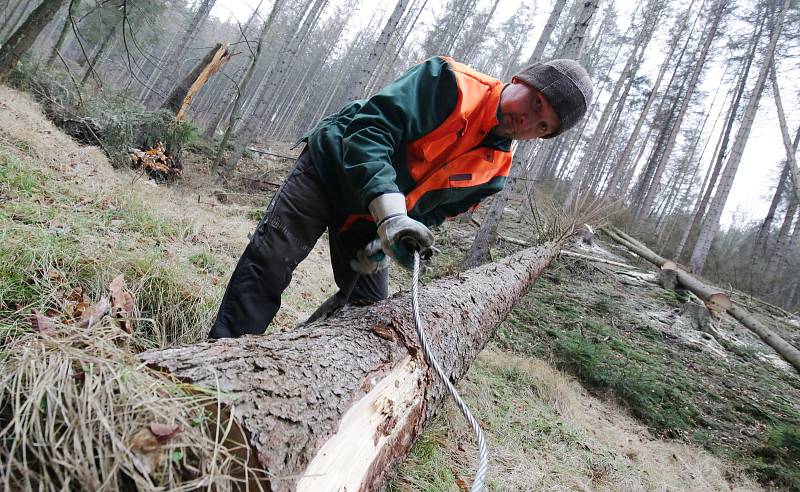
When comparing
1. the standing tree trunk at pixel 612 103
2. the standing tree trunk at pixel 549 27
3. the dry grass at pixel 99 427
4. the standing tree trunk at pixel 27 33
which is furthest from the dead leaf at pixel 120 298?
the standing tree trunk at pixel 612 103

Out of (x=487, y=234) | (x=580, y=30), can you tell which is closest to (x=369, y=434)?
(x=487, y=234)

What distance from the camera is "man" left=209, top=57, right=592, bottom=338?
169cm

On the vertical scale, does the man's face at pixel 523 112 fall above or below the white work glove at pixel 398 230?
above

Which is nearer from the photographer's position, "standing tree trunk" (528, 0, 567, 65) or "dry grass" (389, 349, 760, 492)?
"dry grass" (389, 349, 760, 492)

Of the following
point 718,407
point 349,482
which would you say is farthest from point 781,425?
point 349,482

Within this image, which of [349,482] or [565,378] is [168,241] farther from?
[565,378]

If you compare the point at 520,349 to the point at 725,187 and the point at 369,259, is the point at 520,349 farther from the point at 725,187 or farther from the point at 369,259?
the point at 725,187

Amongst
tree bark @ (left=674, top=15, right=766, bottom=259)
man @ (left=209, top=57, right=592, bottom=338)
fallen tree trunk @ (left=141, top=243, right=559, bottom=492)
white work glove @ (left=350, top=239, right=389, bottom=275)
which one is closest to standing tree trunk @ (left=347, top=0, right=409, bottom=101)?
man @ (left=209, top=57, right=592, bottom=338)

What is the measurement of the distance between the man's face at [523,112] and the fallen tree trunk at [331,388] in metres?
0.98

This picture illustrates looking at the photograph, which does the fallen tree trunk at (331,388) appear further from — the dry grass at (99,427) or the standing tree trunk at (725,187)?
the standing tree trunk at (725,187)

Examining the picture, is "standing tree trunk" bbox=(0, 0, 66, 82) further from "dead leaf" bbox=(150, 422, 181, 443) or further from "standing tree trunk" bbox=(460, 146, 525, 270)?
"standing tree trunk" bbox=(460, 146, 525, 270)

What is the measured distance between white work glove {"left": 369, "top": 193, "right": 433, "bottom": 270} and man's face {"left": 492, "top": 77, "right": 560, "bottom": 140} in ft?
2.43

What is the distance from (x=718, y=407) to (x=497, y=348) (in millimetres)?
2492

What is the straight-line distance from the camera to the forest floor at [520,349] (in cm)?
221
